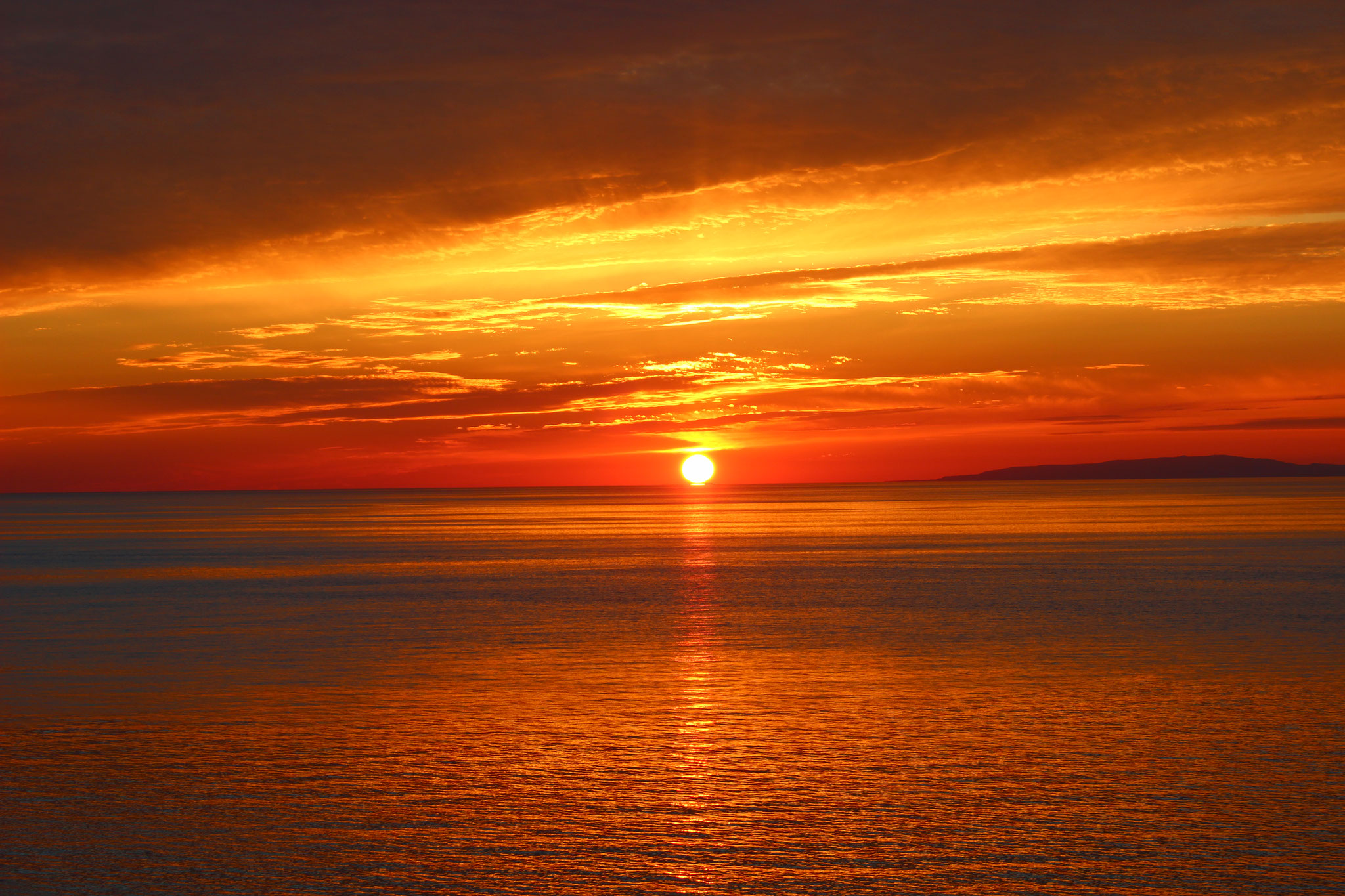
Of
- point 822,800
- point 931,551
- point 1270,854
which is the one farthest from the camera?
point 931,551

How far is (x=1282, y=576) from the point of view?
45.5 meters

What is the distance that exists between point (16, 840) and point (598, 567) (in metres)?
43.6

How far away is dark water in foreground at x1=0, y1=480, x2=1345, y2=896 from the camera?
1160cm

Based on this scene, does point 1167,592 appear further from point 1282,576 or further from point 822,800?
point 822,800

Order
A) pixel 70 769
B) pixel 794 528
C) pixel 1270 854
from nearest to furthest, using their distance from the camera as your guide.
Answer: pixel 1270 854 → pixel 70 769 → pixel 794 528

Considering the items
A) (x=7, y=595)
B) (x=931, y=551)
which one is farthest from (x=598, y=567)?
(x=7, y=595)

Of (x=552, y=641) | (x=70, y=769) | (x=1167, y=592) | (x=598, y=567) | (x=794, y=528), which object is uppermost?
(x=794, y=528)

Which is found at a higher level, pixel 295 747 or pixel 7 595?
pixel 7 595

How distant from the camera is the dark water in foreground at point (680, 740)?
38.1 ft

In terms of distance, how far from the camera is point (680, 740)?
1706 cm

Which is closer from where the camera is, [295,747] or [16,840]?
[16,840]

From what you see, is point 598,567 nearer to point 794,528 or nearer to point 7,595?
point 7,595

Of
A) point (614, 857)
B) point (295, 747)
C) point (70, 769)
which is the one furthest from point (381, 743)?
point (614, 857)

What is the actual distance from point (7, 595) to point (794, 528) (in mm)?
67903
